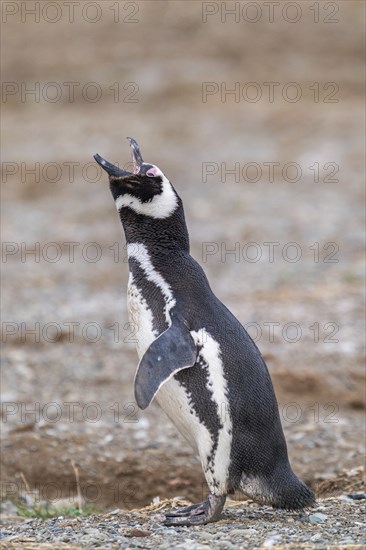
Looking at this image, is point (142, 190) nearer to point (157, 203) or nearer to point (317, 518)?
point (157, 203)

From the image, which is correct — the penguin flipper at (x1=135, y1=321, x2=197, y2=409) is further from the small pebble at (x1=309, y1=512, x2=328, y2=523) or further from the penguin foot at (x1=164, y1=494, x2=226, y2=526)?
the small pebble at (x1=309, y1=512, x2=328, y2=523)

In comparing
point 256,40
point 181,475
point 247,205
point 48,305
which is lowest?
point 181,475

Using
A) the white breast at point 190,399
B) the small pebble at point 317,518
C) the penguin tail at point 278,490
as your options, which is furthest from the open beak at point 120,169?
the small pebble at point 317,518

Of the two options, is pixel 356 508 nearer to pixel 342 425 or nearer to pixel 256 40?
pixel 342 425

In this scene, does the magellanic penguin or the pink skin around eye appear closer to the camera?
the magellanic penguin

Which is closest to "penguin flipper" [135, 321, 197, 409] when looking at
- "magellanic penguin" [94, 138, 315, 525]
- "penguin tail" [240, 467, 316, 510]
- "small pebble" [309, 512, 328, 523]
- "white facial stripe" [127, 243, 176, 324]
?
"magellanic penguin" [94, 138, 315, 525]

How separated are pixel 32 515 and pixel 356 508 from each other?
5.29 feet

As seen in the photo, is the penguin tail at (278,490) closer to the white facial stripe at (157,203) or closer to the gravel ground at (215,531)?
the gravel ground at (215,531)

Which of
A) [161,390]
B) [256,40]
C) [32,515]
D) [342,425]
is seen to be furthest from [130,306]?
[256,40]

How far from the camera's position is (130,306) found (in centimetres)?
419

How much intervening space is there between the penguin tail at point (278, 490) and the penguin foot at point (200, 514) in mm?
123

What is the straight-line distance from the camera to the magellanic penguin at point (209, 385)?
3.90 metres

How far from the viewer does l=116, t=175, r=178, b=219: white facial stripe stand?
4199 mm

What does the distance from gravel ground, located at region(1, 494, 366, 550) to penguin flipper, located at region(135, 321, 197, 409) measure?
0.51 meters
